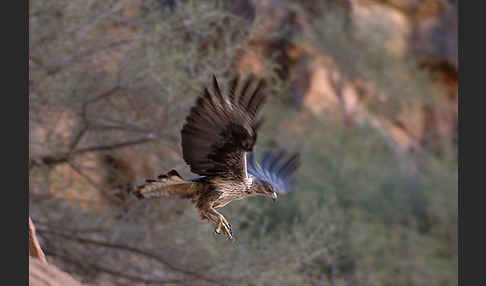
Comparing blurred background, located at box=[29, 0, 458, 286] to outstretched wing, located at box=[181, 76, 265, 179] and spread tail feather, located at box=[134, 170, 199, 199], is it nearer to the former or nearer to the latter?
spread tail feather, located at box=[134, 170, 199, 199]

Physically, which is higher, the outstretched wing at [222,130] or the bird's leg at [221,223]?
the outstretched wing at [222,130]

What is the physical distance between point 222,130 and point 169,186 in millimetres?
921

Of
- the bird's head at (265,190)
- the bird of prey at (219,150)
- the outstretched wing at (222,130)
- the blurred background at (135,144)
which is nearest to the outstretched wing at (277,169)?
the bird of prey at (219,150)

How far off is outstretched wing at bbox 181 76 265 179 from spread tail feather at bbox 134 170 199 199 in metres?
0.50

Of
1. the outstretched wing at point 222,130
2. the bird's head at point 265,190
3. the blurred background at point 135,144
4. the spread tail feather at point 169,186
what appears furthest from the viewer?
the blurred background at point 135,144

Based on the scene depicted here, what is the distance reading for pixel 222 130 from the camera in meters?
3.47

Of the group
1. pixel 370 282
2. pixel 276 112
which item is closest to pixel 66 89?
pixel 276 112

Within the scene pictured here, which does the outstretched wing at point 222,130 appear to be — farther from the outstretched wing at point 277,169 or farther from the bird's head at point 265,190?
the outstretched wing at point 277,169

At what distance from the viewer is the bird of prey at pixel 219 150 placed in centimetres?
335

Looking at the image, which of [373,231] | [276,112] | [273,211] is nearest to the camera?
[273,211]

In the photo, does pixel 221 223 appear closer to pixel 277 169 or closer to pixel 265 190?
pixel 265 190

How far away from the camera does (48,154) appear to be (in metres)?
6.84

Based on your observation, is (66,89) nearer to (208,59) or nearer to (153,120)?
(153,120)

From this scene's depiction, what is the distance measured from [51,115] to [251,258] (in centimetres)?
270
